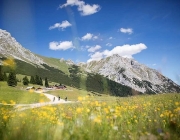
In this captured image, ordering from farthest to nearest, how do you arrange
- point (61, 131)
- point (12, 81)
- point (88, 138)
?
point (12, 81) → point (61, 131) → point (88, 138)

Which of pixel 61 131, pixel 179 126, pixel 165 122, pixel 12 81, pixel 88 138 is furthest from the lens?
pixel 12 81

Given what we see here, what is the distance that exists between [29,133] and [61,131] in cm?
68

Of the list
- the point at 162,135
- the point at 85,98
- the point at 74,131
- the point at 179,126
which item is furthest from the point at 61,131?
the point at 179,126

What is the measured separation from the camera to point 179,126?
433 cm

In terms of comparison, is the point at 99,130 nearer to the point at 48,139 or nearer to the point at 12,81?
the point at 48,139

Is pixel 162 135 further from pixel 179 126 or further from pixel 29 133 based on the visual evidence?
pixel 29 133

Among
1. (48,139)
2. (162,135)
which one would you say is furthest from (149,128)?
(48,139)

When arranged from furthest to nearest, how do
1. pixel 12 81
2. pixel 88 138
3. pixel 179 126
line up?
pixel 12 81
pixel 179 126
pixel 88 138

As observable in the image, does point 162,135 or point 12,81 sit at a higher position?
point 12,81

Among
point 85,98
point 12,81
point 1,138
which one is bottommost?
point 1,138

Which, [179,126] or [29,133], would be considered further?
[179,126]

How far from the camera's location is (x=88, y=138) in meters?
3.32

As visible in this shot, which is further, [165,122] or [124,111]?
[124,111]

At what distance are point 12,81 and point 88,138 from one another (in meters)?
70.0
